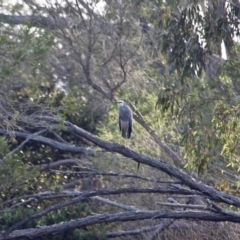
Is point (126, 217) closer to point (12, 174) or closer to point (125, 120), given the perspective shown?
point (12, 174)

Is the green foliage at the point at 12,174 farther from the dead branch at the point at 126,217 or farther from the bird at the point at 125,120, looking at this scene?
the dead branch at the point at 126,217

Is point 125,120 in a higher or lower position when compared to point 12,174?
higher

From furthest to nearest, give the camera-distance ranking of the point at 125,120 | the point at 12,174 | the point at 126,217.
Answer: the point at 125,120 < the point at 12,174 < the point at 126,217

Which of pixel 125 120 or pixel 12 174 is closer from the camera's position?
pixel 12 174

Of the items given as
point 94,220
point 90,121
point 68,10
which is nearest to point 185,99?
point 94,220

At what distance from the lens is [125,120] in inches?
676

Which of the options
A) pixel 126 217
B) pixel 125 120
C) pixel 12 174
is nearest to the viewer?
pixel 126 217

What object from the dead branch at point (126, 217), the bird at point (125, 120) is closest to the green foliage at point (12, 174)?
the bird at point (125, 120)

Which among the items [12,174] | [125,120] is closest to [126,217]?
[12,174]

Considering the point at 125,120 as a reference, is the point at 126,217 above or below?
below

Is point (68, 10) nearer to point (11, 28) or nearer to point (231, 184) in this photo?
point (11, 28)

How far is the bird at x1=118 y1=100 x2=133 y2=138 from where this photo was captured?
1716 cm

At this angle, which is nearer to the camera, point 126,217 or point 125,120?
point 126,217

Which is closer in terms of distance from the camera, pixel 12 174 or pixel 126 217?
pixel 126 217
